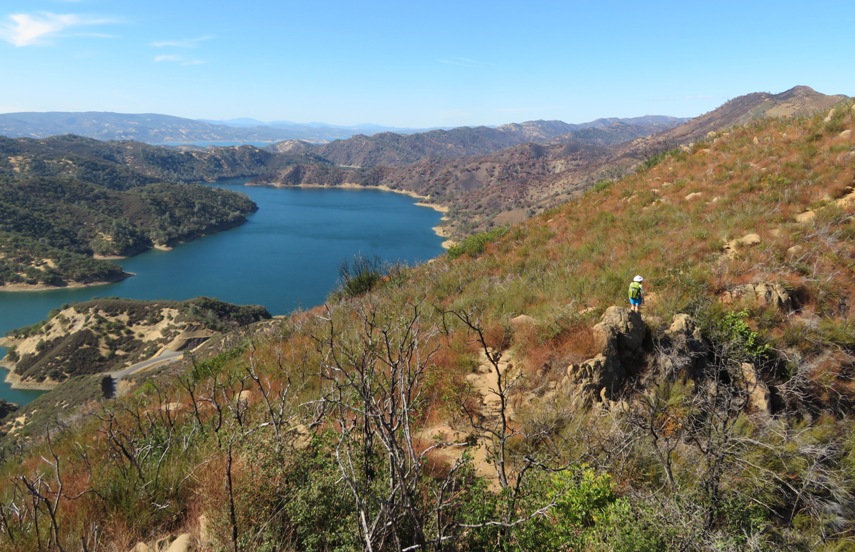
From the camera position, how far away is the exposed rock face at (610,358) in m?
5.07

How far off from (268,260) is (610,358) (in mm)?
99261

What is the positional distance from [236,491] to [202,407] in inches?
136

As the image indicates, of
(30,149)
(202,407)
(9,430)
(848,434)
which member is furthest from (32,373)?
(30,149)

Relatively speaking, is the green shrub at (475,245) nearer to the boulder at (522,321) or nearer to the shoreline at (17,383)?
the boulder at (522,321)

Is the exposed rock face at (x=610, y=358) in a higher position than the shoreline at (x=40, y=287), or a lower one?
higher

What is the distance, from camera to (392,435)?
2.36 m

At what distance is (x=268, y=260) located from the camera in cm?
9569

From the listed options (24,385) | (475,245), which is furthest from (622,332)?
(24,385)

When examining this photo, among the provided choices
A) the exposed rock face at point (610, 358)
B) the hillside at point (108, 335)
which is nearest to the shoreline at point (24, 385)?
the hillside at point (108, 335)

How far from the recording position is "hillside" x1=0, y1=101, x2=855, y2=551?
2.79 meters

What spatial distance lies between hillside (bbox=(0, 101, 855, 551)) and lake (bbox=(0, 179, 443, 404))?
36888mm

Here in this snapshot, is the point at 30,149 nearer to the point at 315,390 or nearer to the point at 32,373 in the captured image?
the point at 32,373

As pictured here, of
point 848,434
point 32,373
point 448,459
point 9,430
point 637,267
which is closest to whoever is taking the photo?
point 448,459

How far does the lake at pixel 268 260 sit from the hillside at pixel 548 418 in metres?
36.9
